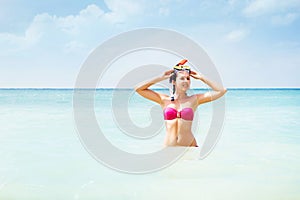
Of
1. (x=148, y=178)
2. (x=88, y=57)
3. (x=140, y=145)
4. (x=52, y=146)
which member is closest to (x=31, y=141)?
(x=52, y=146)

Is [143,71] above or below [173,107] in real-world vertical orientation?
above

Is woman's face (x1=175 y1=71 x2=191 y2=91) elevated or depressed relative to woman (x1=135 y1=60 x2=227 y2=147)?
elevated

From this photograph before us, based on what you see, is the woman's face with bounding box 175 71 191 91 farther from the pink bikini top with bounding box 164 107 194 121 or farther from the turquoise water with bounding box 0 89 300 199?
the turquoise water with bounding box 0 89 300 199

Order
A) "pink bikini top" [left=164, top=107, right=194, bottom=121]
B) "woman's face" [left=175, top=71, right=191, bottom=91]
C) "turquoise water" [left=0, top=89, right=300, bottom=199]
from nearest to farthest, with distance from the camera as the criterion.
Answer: "woman's face" [left=175, top=71, right=191, bottom=91] < "pink bikini top" [left=164, top=107, right=194, bottom=121] < "turquoise water" [left=0, top=89, right=300, bottom=199]

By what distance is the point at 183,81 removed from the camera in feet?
14.7

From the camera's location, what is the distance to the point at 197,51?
20.0ft

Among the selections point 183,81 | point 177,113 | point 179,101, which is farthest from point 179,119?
point 183,81

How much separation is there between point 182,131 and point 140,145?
3877mm

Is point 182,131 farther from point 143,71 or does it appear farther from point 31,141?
point 31,141

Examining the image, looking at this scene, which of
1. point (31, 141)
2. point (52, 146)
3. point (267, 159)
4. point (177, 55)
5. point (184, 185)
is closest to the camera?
point (184, 185)

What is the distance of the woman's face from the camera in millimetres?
4418

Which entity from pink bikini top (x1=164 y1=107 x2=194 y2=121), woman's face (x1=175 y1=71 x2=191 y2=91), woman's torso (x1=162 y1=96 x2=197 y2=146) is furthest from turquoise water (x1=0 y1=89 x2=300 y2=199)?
woman's face (x1=175 y1=71 x2=191 y2=91)

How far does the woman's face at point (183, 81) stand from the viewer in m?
4.42

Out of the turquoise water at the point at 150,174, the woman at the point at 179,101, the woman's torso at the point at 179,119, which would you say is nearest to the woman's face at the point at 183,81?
the woman at the point at 179,101
